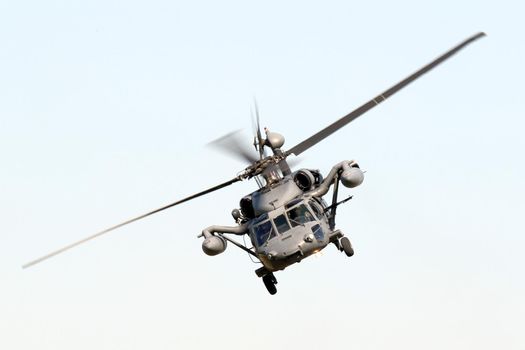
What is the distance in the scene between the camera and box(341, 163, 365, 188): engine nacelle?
5703 centimetres

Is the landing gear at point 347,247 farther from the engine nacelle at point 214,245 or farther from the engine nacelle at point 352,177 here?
the engine nacelle at point 214,245

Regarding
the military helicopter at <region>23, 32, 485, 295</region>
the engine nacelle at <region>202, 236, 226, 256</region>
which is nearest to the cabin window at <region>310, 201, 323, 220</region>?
the military helicopter at <region>23, 32, 485, 295</region>

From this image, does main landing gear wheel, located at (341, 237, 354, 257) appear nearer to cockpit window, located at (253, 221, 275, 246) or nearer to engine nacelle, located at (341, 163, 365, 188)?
engine nacelle, located at (341, 163, 365, 188)

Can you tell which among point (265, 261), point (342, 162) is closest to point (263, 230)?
point (265, 261)

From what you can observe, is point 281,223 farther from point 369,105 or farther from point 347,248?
point 369,105

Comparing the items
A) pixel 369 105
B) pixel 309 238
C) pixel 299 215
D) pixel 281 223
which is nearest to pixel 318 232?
pixel 309 238

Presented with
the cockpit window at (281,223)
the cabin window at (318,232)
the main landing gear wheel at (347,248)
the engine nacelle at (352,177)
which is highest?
the engine nacelle at (352,177)

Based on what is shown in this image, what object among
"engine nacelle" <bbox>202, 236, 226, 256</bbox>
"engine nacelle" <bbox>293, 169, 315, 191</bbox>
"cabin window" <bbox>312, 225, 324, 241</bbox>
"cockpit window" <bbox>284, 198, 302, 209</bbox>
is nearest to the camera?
"cabin window" <bbox>312, 225, 324, 241</bbox>

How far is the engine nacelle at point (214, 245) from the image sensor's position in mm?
58219

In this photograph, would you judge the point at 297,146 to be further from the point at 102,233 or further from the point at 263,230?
the point at 102,233

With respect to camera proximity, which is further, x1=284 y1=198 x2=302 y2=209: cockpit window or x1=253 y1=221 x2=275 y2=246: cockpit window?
x1=284 y1=198 x2=302 y2=209: cockpit window

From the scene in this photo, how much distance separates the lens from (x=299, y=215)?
56.3m

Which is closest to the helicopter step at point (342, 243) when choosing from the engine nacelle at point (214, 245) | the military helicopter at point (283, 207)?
the military helicopter at point (283, 207)

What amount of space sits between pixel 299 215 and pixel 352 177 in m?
3.01
